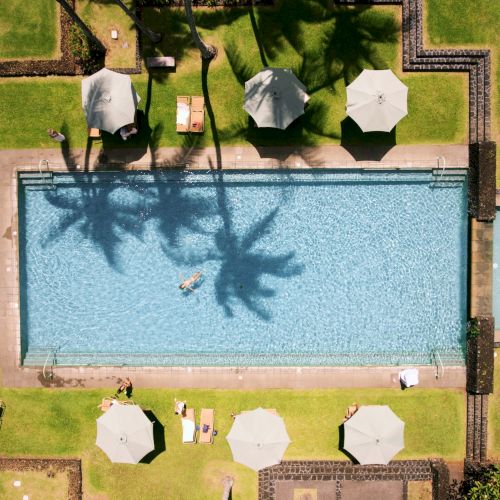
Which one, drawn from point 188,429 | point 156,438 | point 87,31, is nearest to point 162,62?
point 87,31

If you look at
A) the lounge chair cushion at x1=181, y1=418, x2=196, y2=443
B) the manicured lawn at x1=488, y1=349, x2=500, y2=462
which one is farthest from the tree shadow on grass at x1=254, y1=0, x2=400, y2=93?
the lounge chair cushion at x1=181, y1=418, x2=196, y2=443

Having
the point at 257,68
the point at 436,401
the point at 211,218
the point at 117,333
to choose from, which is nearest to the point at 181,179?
the point at 211,218

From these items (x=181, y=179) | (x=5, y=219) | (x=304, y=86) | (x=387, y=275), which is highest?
(x=304, y=86)

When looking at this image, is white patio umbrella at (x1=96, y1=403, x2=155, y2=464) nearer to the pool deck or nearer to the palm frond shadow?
the pool deck

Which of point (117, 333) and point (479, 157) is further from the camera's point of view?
point (117, 333)

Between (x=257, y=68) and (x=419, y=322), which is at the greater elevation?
(x=257, y=68)

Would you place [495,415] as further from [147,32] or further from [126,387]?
[147,32]

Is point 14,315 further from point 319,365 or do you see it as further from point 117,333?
point 319,365

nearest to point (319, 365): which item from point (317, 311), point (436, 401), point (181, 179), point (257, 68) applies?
point (317, 311)

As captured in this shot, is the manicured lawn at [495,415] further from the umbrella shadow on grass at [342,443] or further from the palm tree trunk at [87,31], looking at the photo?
the palm tree trunk at [87,31]
